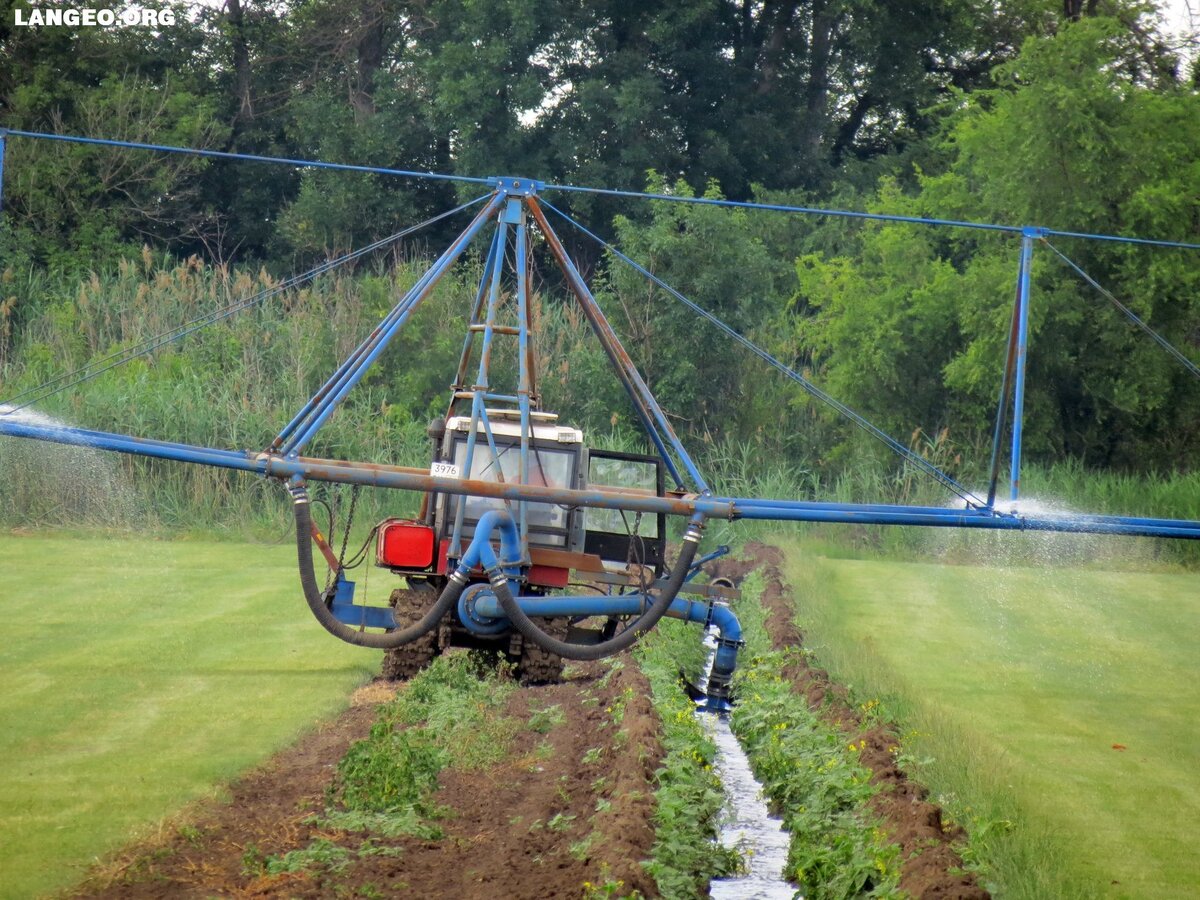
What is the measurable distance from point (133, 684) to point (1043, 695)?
7.28 meters

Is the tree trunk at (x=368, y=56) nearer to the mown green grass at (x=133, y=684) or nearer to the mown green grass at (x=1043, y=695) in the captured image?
the mown green grass at (x=1043, y=695)

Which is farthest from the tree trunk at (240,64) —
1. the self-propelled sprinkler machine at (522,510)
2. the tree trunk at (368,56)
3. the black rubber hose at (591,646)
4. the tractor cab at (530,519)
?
the black rubber hose at (591,646)

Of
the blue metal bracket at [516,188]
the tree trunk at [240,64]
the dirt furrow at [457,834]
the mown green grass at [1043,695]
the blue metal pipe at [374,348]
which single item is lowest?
the mown green grass at [1043,695]

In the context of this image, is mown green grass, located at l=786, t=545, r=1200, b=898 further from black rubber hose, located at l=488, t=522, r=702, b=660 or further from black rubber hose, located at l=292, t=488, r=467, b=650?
black rubber hose, located at l=292, t=488, r=467, b=650

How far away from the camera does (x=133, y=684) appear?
38.4ft

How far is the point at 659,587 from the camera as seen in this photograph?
39.1ft

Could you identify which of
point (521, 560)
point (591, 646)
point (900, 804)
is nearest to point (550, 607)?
point (521, 560)

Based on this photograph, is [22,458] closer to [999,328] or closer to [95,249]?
[95,249]

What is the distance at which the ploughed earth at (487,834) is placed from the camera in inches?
278

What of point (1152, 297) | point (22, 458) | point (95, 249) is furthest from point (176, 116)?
point (1152, 297)

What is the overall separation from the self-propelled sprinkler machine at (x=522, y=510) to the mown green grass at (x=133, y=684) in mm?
950

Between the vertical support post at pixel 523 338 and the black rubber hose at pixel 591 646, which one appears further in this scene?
the vertical support post at pixel 523 338

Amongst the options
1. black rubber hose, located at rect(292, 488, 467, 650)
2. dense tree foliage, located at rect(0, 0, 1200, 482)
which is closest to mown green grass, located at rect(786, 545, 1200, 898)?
black rubber hose, located at rect(292, 488, 467, 650)

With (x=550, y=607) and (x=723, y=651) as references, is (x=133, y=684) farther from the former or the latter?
(x=723, y=651)
